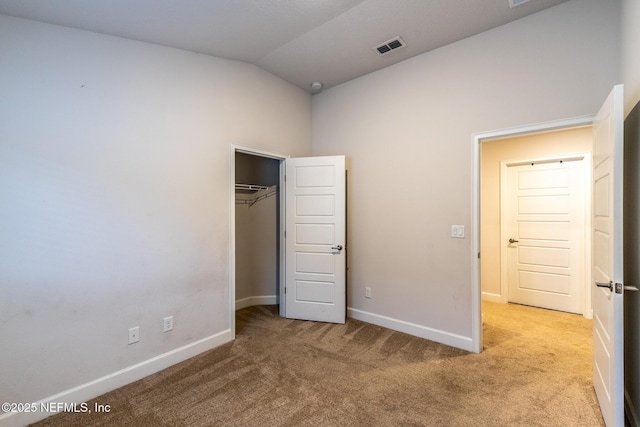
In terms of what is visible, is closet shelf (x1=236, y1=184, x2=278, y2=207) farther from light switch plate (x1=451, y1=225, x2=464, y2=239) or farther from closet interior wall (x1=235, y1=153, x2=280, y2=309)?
light switch plate (x1=451, y1=225, x2=464, y2=239)

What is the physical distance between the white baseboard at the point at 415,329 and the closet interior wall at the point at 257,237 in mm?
1354

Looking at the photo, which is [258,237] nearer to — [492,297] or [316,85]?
[316,85]

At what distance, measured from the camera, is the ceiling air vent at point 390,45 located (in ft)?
8.77

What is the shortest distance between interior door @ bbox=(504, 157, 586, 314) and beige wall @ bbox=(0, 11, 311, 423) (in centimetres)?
405

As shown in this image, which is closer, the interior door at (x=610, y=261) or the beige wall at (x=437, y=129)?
the interior door at (x=610, y=261)

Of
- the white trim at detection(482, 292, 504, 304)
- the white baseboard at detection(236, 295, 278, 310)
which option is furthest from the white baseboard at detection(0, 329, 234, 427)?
the white trim at detection(482, 292, 504, 304)

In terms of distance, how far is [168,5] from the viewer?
6.44ft

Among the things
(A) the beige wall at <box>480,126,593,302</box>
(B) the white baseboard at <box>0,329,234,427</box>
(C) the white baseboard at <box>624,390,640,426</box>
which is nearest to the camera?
(C) the white baseboard at <box>624,390,640,426</box>

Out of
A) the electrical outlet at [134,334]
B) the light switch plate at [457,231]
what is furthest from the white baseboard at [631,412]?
the electrical outlet at [134,334]

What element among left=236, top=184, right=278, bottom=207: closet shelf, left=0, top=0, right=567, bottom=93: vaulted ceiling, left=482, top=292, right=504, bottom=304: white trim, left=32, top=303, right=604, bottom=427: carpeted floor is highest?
left=0, top=0, right=567, bottom=93: vaulted ceiling

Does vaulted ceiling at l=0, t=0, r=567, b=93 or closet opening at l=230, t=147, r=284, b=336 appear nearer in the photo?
vaulted ceiling at l=0, t=0, r=567, b=93

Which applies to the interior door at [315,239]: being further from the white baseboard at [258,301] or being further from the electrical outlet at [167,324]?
the electrical outlet at [167,324]

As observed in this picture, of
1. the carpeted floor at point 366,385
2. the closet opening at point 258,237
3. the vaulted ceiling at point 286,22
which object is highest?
the vaulted ceiling at point 286,22

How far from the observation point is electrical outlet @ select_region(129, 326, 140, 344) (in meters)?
2.24
